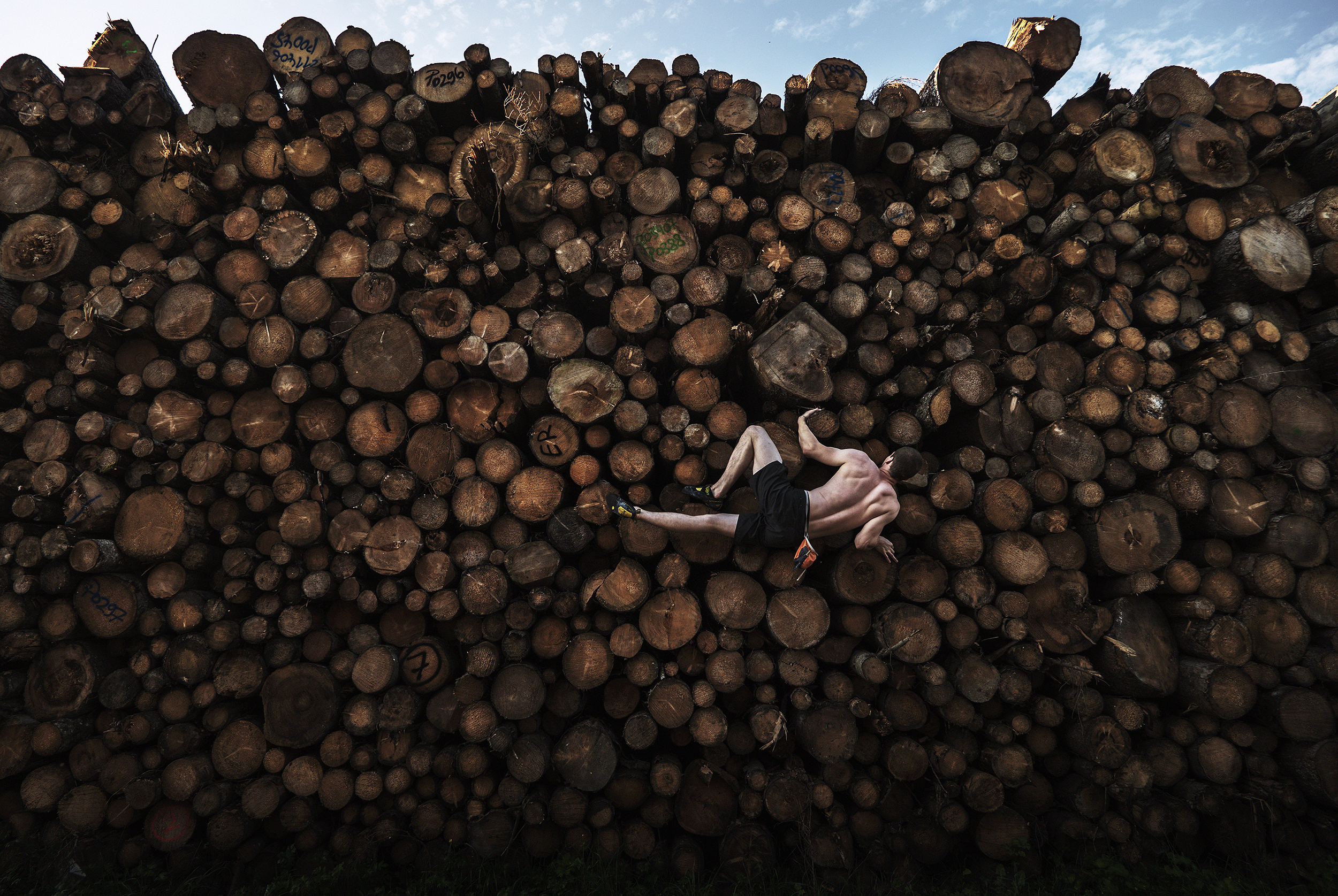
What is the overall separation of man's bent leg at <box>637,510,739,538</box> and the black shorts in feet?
0.23

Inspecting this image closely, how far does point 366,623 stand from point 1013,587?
16.4 feet

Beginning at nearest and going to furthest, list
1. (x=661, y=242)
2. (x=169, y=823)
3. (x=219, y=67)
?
1. (x=169, y=823)
2. (x=661, y=242)
3. (x=219, y=67)

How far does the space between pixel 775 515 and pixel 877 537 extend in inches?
30.8

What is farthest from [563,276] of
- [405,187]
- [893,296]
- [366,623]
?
[366,623]

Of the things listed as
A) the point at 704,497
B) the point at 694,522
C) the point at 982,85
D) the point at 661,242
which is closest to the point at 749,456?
the point at 704,497

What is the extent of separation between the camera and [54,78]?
4566 mm

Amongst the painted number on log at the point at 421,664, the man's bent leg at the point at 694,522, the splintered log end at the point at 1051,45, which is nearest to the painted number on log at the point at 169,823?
the painted number on log at the point at 421,664

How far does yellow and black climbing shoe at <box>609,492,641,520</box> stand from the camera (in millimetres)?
3844

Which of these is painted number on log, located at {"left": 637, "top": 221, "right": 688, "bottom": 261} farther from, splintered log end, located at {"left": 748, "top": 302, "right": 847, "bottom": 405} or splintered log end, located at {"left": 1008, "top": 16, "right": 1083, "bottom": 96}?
splintered log end, located at {"left": 1008, "top": 16, "right": 1083, "bottom": 96}

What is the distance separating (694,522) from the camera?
3.84 metres

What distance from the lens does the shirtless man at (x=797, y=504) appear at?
369cm

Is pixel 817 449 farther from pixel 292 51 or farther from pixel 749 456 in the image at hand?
pixel 292 51

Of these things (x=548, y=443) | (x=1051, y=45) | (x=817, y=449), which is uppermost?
(x=1051, y=45)

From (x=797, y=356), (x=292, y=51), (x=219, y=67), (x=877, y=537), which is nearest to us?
(x=877, y=537)
